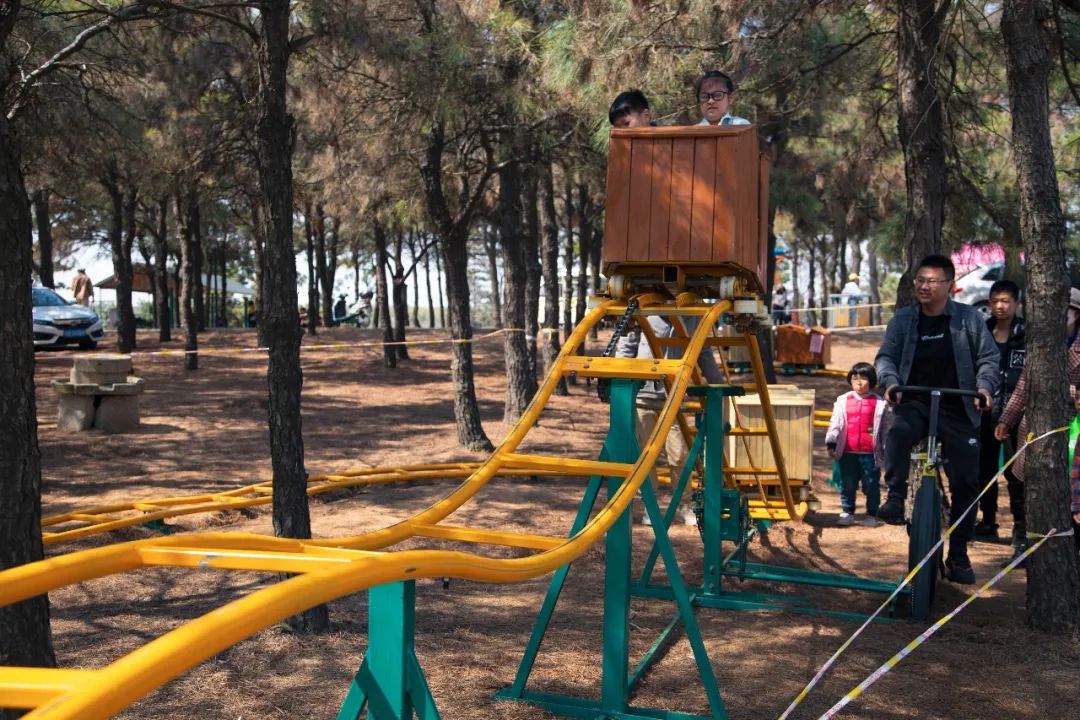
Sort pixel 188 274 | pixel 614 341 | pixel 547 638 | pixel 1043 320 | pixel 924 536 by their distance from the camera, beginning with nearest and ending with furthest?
pixel 614 341 < pixel 1043 320 < pixel 547 638 < pixel 924 536 < pixel 188 274

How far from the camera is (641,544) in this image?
6770 mm

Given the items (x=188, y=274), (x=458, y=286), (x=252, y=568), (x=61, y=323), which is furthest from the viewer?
(x=61, y=323)

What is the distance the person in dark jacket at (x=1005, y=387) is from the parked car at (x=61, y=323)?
17.3m

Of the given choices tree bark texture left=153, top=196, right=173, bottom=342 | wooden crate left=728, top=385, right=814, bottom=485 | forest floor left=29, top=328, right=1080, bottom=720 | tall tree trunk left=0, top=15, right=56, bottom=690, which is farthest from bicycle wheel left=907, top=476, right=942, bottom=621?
tree bark texture left=153, top=196, right=173, bottom=342

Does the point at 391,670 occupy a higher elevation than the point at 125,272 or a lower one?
lower

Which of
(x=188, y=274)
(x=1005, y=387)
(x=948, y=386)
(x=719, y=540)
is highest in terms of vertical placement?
(x=188, y=274)

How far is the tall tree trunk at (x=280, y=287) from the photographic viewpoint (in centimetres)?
486

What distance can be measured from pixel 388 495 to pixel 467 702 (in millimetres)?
4509

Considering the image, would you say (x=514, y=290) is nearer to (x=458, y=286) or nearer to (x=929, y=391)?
(x=458, y=286)

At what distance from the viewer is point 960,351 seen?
525 centimetres

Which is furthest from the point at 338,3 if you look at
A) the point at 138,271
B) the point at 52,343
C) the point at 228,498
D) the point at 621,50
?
the point at 138,271

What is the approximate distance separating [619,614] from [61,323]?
18.5 m

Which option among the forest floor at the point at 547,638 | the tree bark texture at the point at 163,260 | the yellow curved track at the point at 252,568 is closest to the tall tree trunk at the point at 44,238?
the tree bark texture at the point at 163,260

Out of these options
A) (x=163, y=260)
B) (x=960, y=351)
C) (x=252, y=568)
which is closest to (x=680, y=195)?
(x=960, y=351)
